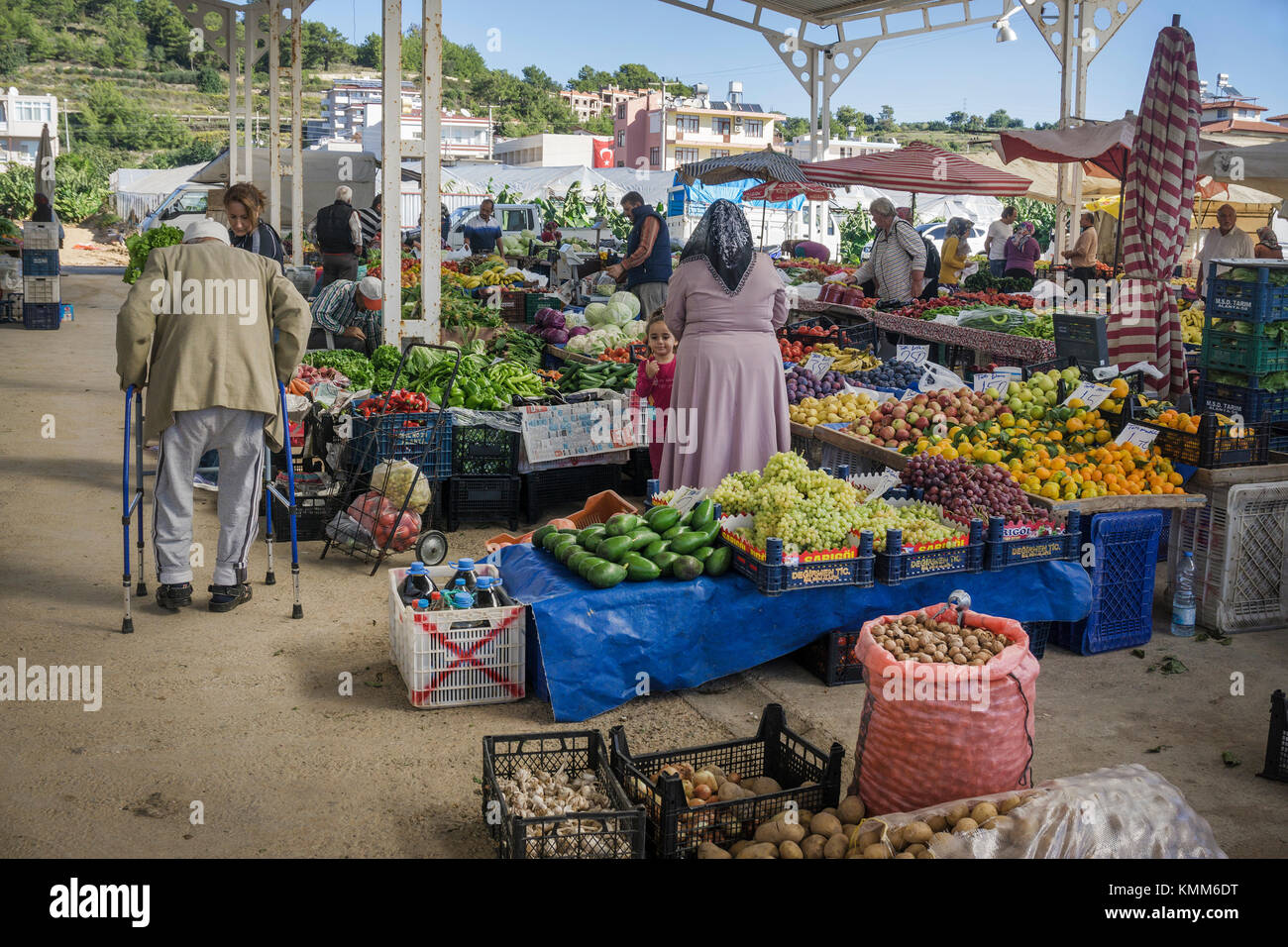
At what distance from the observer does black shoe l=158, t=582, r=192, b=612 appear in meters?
5.71

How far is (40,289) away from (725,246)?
14220 millimetres

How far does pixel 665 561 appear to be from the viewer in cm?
488

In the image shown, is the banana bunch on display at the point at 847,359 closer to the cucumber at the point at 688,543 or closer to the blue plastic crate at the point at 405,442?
the blue plastic crate at the point at 405,442

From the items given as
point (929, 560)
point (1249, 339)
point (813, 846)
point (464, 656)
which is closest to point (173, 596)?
point (464, 656)

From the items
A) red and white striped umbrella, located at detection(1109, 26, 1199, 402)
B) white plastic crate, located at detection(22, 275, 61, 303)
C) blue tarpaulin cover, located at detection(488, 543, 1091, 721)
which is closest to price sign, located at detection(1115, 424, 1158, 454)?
blue tarpaulin cover, located at detection(488, 543, 1091, 721)

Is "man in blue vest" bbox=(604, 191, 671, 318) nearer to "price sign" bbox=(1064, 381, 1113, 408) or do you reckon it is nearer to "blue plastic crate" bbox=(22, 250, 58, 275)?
"price sign" bbox=(1064, 381, 1113, 408)

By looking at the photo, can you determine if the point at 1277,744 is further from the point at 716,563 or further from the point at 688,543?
the point at 688,543

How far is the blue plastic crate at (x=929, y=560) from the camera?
16.3 feet

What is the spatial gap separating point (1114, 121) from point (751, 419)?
668cm

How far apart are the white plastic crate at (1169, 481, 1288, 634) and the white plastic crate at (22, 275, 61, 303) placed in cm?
1604

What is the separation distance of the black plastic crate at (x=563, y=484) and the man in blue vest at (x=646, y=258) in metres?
2.85
